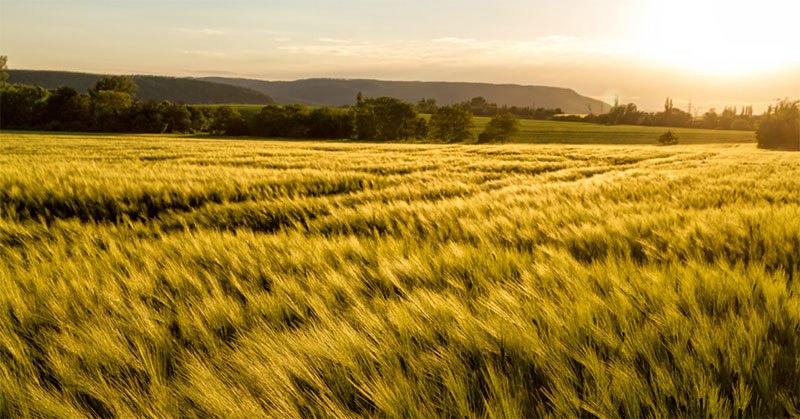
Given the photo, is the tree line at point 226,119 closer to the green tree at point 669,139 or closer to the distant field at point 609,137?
the distant field at point 609,137

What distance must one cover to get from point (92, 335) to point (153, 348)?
0.68 ft

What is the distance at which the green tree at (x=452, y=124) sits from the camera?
251 feet

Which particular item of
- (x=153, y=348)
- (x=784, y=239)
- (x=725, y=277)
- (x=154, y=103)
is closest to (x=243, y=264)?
(x=153, y=348)

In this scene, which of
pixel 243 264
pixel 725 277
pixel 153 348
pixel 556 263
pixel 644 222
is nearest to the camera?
pixel 153 348

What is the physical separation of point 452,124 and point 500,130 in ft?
27.7

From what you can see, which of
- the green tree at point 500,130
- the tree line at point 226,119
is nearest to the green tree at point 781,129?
the tree line at point 226,119

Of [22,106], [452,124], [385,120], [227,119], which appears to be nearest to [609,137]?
[452,124]

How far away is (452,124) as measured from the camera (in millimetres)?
76250

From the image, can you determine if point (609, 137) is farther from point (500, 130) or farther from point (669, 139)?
point (500, 130)

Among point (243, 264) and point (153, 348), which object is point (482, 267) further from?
point (153, 348)

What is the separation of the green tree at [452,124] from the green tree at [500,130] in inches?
140

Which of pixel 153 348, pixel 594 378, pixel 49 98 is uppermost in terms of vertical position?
pixel 49 98

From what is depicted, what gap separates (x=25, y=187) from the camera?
5.66m

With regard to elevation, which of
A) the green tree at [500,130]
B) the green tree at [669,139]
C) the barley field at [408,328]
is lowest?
the barley field at [408,328]
